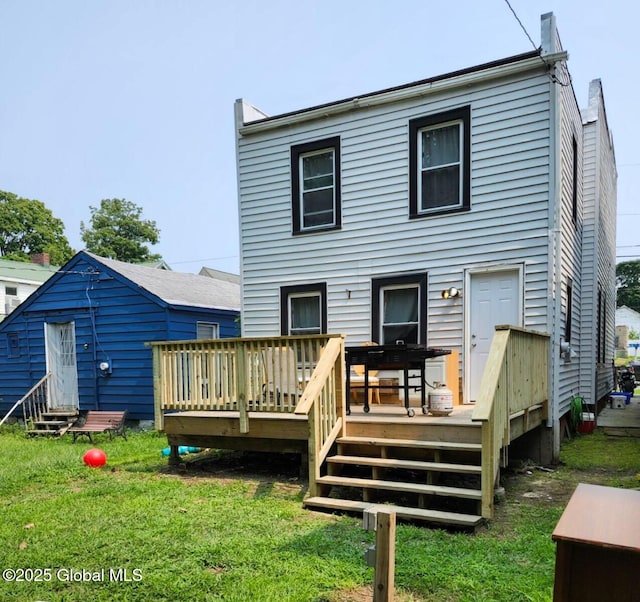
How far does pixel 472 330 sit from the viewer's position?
690cm

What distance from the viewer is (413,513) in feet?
13.4

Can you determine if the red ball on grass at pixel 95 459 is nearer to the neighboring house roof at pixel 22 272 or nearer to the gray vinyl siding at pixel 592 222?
the gray vinyl siding at pixel 592 222

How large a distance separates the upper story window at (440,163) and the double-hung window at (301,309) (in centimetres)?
214

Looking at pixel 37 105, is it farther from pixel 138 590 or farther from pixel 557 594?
pixel 557 594

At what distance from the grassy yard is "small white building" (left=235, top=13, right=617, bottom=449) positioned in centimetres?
247

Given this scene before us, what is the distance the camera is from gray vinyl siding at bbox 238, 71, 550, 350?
6566 mm

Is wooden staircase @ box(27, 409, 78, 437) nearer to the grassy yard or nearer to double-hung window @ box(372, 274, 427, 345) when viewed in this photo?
the grassy yard

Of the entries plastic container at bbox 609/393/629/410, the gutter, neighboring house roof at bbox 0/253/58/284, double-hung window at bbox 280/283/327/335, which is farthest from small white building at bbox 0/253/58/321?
plastic container at bbox 609/393/629/410

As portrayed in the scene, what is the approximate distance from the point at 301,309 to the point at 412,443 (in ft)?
12.9

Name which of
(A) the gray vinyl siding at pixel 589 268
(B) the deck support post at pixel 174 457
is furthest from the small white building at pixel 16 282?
(A) the gray vinyl siding at pixel 589 268

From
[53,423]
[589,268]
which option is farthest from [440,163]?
[53,423]

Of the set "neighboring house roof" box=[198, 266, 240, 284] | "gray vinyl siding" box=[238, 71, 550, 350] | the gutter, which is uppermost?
the gutter

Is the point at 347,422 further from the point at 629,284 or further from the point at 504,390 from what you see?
the point at 629,284

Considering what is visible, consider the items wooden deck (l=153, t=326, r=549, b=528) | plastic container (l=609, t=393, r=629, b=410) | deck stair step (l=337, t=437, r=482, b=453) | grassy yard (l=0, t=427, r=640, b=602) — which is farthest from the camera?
plastic container (l=609, t=393, r=629, b=410)
